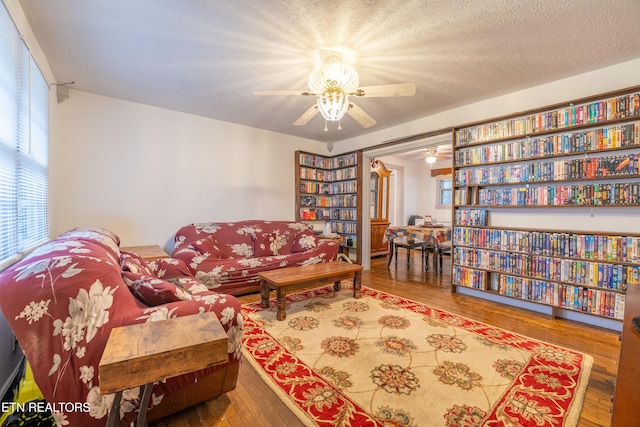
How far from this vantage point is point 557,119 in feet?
9.01

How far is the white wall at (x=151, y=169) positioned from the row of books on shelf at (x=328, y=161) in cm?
52

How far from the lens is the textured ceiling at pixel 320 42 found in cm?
182

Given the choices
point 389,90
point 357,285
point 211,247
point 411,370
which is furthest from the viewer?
point 211,247

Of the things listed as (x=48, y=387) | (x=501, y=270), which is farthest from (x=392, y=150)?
(x=48, y=387)

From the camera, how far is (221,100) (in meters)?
3.37

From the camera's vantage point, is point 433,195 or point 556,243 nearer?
point 556,243

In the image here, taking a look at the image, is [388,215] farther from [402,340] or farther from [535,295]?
[402,340]

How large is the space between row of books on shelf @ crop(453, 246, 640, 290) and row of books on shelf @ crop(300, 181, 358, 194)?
215 cm

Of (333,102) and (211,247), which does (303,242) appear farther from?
(333,102)

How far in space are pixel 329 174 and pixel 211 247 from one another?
281 cm

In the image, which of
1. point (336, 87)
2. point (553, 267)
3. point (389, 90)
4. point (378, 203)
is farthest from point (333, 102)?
point (378, 203)

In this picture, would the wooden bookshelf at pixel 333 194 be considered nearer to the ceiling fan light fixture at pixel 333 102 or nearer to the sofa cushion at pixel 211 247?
the sofa cushion at pixel 211 247

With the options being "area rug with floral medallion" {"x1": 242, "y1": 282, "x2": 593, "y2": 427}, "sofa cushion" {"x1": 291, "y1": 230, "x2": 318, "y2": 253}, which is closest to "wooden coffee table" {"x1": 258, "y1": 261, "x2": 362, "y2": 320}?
"area rug with floral medallion" {"x1": 242, "y1": 282, "x2": 593, "y2": 427}

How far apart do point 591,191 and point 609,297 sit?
3.19ft
